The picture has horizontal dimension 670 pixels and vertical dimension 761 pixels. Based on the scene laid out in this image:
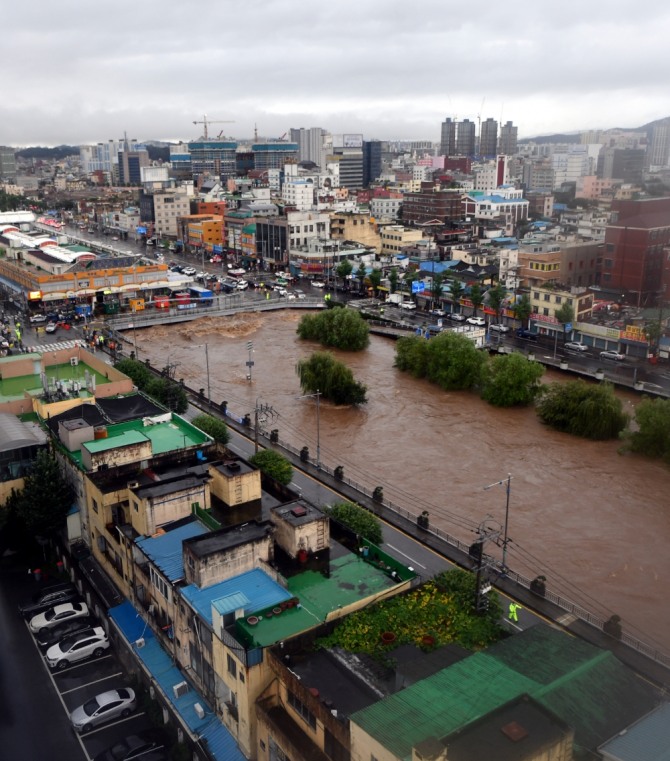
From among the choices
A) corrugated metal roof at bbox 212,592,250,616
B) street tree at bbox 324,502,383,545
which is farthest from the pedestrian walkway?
corrugated metal roof at bbox 212,592,250,616

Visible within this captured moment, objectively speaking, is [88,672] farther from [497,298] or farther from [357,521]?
[497,298]

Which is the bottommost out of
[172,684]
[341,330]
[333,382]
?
[172,684]

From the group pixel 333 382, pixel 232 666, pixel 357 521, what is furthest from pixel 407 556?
pixel 333 382

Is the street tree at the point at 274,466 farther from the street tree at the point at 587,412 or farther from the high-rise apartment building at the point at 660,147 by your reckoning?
the high-rise apartment building at the point at 660,147

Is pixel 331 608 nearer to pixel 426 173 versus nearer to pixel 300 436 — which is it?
pixel 300 436

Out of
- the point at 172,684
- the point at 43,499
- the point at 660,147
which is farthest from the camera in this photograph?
the point at 660,147

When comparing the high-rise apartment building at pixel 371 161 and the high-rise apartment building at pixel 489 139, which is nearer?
the high-rise apartment building at pixel 371 161

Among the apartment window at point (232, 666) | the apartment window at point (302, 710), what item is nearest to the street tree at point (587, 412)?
the apartment window at point (232, 666)
